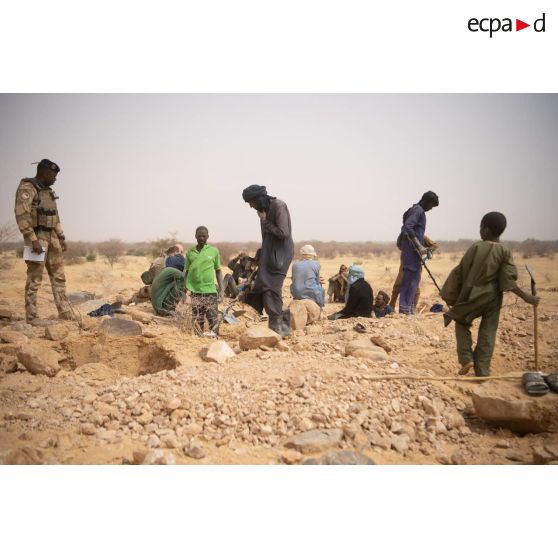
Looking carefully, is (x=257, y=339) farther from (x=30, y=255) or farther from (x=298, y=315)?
(x=30, y=255)

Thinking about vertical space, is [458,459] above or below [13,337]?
below

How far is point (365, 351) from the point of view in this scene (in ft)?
12.8

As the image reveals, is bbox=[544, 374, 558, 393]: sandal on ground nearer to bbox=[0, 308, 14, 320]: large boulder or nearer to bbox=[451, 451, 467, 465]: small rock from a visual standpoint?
bbox=[451, 451, 467, 465]: small rock

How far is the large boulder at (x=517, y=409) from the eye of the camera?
284 cm

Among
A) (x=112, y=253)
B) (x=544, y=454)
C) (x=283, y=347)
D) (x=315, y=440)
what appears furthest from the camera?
(x=112, y=253)

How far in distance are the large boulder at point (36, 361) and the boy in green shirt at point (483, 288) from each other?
363cm

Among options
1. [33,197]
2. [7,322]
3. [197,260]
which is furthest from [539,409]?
[7,322]

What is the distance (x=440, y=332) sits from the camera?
5199 millimetres

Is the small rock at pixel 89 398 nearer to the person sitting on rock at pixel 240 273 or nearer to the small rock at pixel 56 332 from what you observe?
the small rock at pixel 56 332

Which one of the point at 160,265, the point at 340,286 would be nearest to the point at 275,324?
the point at 160,265

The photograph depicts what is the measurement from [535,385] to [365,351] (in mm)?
1394

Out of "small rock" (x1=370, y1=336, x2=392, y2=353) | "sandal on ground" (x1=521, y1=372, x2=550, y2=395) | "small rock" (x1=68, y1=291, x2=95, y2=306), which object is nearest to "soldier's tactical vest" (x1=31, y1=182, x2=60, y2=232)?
"small rock" (x1=68, y1=291, x2=95, y2=306)

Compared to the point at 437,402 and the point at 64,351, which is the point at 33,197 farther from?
the point at 437,402

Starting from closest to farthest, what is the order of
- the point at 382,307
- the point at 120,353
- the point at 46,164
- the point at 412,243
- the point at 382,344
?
the point at 382,344 → the point at 120,353 → the point at 46,164 → the point at 412,243 → the point at 382,307
